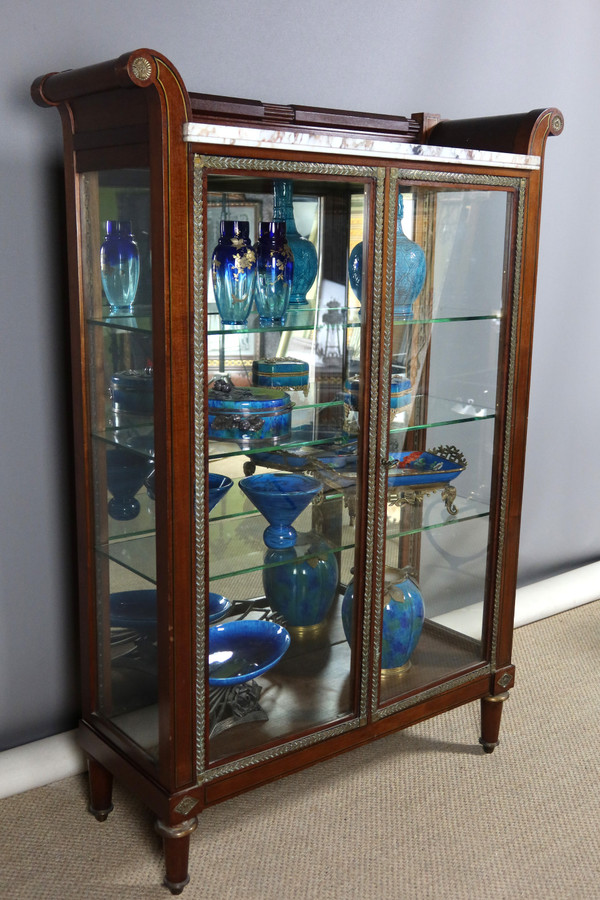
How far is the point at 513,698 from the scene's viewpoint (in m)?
2.65

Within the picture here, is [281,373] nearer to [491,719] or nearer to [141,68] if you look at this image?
[141,68]

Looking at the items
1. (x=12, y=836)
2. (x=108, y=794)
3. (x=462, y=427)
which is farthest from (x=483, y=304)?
(x=12, y=836)

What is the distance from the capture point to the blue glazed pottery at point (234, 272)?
1.76 meters

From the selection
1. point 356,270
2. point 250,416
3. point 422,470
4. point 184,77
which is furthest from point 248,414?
point 184,77

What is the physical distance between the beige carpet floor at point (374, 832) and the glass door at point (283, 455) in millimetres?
266

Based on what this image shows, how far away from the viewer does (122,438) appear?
179 cm

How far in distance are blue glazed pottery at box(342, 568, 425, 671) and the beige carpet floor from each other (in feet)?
1.09

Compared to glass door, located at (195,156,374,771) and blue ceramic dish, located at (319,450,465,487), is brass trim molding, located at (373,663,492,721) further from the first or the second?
blue ceramic dish, located at (319,450,465,487)

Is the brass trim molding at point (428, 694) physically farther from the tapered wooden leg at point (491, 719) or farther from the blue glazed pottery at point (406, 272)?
the blue glazed pottery at point (406, 272)

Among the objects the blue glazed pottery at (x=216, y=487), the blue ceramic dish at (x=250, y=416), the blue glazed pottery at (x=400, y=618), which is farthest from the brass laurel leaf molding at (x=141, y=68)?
the blue glazed pottery at (x=400, y=618)

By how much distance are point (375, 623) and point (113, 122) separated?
1.17 m

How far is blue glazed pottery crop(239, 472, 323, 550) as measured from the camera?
1.88m

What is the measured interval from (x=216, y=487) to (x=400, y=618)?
64 centimetres

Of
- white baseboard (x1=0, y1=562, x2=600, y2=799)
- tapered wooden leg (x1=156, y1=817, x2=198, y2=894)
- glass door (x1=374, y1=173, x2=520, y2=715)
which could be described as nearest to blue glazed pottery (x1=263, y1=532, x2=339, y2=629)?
glass door (x1=374, y1=173, x2=520, y2=715)
